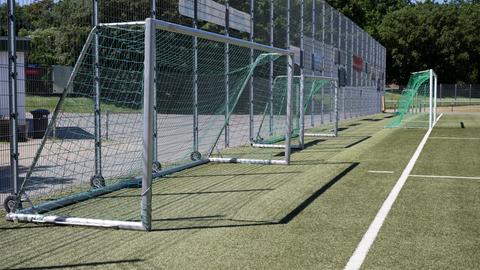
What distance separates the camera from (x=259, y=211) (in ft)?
19.5

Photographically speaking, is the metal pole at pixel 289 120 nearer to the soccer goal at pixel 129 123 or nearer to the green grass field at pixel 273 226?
the soccer goal at pixel 129 123

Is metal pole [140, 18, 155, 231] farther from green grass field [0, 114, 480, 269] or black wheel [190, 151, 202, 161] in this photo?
black wheel [190, 151, 202, 161]

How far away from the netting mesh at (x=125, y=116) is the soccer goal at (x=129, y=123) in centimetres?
2

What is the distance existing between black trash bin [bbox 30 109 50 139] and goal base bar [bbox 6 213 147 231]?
1.46 metres

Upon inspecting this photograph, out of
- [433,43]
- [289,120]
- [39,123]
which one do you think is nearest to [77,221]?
[39,123]

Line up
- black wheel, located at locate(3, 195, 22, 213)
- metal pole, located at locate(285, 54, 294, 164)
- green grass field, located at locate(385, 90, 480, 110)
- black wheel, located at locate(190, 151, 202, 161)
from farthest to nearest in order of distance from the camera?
green grass field, located at locate(385, 90, 480, 110)
black wheel, located at locate(190, 151, 202, 161)
metal pole, located at locate(285, 54, 294, 164)
black wheel, located at locate(3, 195, 22, 213)

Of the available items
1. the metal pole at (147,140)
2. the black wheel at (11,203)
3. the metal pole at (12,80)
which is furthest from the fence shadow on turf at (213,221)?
the metal pole at (12,80)

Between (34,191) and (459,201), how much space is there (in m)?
5.34

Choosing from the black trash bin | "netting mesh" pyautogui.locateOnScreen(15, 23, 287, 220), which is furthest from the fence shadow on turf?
the black trash bin

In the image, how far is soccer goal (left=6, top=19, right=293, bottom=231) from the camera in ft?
18.5

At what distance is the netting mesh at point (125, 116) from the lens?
6.80 metres

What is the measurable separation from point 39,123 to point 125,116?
1.19m

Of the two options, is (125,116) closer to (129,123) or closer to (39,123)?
(129,123)

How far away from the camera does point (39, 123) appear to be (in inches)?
298
